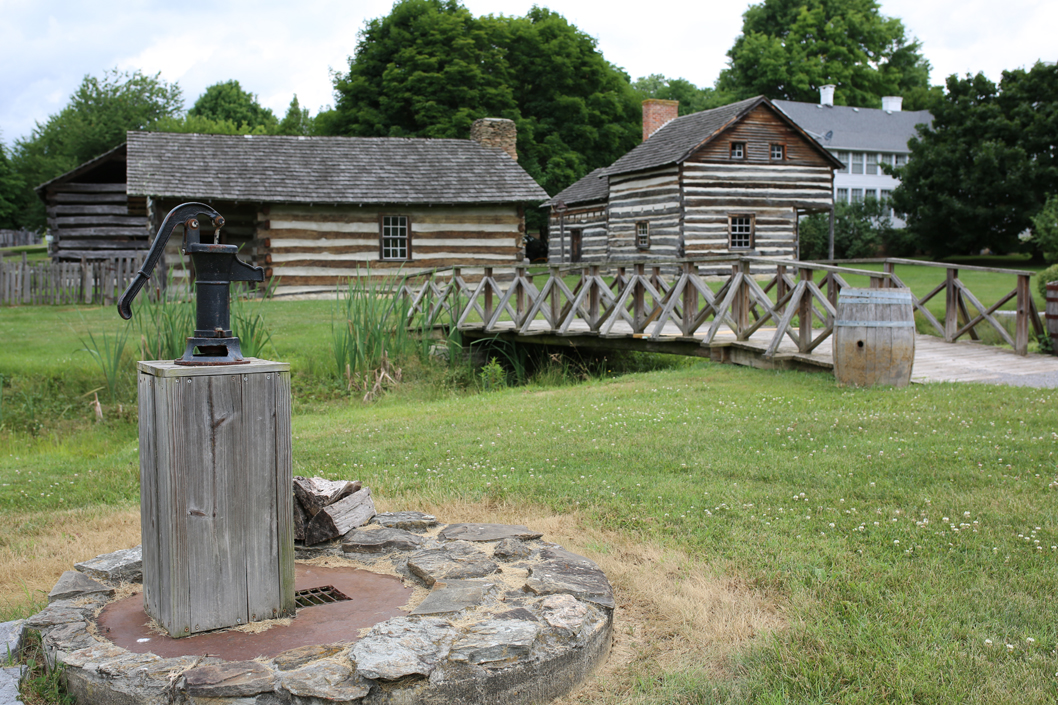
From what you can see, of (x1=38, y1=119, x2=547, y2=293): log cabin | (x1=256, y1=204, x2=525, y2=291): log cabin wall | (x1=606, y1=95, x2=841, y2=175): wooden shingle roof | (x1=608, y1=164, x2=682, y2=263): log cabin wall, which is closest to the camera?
(x1=38, y1=119, x2=547, y2=293): log cabin

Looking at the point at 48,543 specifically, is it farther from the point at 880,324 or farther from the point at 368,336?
the point at 880,324

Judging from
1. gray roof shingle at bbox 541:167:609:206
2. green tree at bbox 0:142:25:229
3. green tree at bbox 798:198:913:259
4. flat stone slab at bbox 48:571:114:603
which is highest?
green tree at bbox 0:142:25:229

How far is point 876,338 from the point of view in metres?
8.92

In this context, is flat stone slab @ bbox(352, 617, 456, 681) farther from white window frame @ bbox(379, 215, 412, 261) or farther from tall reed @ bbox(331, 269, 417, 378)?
white window frame @ bbox(379, 215, 412, 261)

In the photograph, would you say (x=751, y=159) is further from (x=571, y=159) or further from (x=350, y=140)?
(x=571, y=159)

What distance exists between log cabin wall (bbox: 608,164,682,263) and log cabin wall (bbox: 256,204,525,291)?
14.7 ft

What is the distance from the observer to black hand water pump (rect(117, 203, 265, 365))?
10.9ft

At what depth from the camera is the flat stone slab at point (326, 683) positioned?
109 inches

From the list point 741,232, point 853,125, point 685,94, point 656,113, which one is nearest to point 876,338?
point 741,232

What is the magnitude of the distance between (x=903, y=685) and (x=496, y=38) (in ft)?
138

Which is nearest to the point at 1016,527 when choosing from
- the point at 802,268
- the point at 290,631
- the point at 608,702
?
the point at 608,702

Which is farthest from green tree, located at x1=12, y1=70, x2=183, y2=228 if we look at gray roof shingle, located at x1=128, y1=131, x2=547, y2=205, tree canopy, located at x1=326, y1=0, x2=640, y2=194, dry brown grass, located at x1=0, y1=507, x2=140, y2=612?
dry brown grass, located at x1=0, y1=507, x2=140, y2=612

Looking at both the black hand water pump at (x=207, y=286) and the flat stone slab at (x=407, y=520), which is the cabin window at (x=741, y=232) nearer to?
the flat stone slab at (x=407, y=520)

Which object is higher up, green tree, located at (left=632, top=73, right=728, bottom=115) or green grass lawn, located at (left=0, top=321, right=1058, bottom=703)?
green tree, located at (left=632, top=73, right=728, bottom=115)
